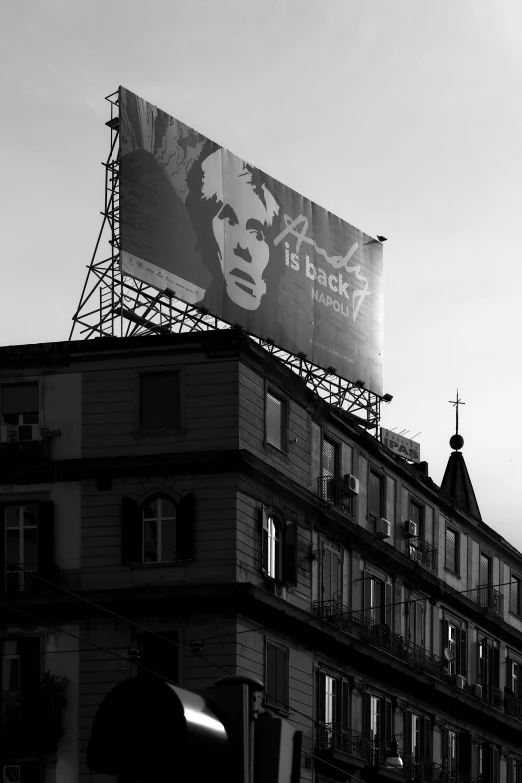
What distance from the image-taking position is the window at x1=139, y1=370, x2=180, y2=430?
41719 mm

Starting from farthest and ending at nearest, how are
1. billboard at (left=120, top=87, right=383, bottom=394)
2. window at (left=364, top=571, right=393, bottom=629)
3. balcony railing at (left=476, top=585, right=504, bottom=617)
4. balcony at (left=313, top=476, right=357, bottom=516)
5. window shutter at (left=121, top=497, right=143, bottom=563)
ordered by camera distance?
1. balcony railing at (left=476, top=585, right=504, bottom=617)
2. window at (left=364, top=571, right=393, bottom=629)
3. balcony at (left=313, top=476, right=357, bottom=516)
4. billboard at (left=120, top=87, right=383, bottom=394)
5. window shutter at (left=121, top=497, right=143, bottom=563)

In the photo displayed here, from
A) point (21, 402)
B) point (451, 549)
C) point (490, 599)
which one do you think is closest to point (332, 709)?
point (21, 402)

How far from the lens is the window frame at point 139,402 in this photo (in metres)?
Result: 41.5

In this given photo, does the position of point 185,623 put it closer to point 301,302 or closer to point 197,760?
point 301,302

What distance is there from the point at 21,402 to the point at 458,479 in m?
26.0

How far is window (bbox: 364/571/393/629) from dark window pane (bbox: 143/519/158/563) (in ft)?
32.6

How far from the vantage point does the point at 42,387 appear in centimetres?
4269

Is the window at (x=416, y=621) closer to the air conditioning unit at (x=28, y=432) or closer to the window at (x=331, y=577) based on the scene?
the window at (x=331, y=577)

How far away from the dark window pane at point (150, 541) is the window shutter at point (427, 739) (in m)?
15.0

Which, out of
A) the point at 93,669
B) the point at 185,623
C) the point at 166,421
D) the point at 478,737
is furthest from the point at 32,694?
the point at 478,737

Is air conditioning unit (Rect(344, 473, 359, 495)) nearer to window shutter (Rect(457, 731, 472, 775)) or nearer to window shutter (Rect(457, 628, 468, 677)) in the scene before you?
window shutter (Rect(457, 628, 468, 677))

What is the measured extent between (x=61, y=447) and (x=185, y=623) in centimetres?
612

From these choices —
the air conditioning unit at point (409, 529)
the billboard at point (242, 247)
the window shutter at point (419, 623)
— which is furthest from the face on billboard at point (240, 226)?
the window shutter at point (419, 623)

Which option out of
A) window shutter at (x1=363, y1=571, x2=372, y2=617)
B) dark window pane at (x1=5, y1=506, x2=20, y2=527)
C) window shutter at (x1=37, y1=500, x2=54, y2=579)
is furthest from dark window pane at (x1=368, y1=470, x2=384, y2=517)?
dark window pane at (x1=5, y1=506, x2=20, y2=527)
